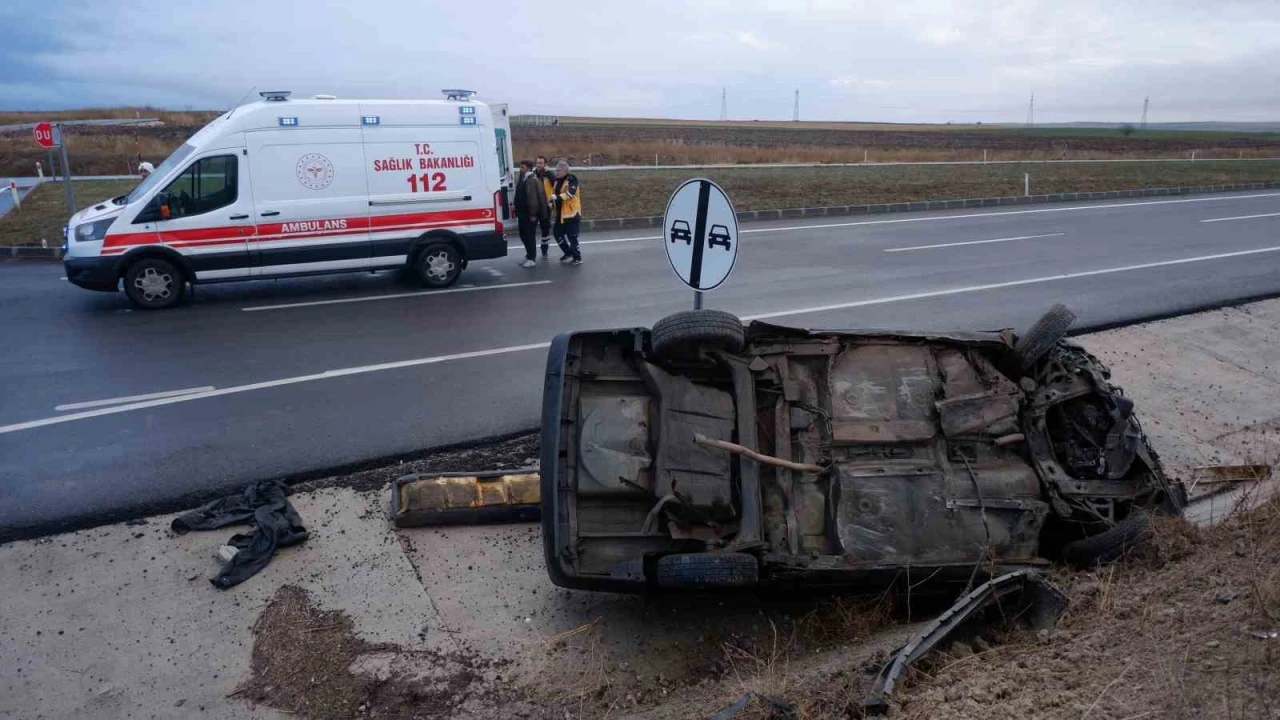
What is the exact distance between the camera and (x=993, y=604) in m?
4.48

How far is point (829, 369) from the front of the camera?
5.61 metres

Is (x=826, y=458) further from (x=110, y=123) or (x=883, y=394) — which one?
(x=110, y=123)

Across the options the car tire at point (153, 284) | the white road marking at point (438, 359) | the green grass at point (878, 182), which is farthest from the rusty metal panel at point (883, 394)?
the green grass at point (878, 182)

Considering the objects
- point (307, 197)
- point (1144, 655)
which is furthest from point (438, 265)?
point (1144, 655)

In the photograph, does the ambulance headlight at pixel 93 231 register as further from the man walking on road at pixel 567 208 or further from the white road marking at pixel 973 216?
the white road marking at pixel 973 216

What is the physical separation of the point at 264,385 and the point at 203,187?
4764 mm

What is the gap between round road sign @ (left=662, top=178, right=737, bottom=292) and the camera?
6551 millimetres

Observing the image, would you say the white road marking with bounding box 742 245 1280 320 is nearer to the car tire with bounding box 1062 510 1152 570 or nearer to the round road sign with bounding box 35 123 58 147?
the car tire with bounding box 1062 510 1152 570

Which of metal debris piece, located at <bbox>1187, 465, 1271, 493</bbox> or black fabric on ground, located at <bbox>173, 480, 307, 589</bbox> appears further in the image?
metal debris piece, located at <bbox>1187, 465, 1271, 493</bbox>

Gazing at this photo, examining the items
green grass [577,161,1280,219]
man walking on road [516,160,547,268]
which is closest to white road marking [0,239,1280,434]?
man walking on road [516,160,547,268]

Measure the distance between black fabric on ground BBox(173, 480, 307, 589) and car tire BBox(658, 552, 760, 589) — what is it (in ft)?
8.80

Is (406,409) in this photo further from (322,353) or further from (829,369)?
(829,369)

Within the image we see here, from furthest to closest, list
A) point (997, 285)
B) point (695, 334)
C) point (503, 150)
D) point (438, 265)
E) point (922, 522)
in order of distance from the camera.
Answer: point (503, 150) < point (997, 285) < point (438, 265) < point (695, 334) < point (922, 522)

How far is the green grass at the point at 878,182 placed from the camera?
2411 centimetres
